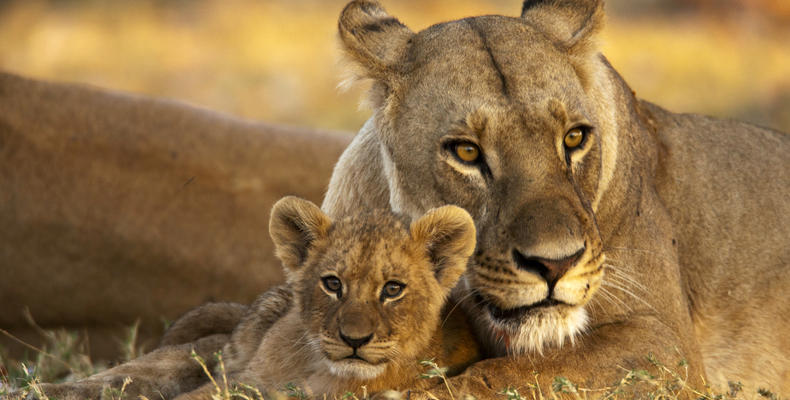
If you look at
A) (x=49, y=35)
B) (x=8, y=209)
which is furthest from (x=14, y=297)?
(x=49, y=35)

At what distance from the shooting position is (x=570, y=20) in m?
3.88

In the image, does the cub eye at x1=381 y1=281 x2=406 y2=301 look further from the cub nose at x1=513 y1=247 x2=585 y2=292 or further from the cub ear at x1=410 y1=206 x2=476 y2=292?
the cub nose at x1=513 y1=247 x2=585 y2=292

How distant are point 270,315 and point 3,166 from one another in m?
2.01

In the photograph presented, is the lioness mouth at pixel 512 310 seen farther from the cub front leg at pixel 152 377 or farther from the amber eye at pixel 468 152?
the cub front leg at pixel 152 377

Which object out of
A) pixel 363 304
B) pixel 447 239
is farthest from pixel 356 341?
pixel 447 239

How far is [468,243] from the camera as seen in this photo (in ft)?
10.3

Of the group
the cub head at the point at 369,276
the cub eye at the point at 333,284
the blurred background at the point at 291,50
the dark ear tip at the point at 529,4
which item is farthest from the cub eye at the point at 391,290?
the blurred background at the point at 291,50

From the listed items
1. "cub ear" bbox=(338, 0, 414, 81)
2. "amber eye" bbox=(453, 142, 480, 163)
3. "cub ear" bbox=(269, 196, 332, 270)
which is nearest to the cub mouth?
"amber eye" bbox=(453, 142, 480, 163)

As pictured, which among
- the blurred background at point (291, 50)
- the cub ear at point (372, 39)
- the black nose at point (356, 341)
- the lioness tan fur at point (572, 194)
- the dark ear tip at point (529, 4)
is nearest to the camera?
the black nose at point (356, 341)

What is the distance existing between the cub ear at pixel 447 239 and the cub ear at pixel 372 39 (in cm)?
64

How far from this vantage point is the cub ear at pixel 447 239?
3127mm

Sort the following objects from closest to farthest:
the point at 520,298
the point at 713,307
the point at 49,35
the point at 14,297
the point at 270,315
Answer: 1. the point at 520,298
2. the point at 270,315
3. the point at 713,307
4. the point at 14,297
5. the point at 49,35

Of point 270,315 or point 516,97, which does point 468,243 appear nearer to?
point 516,97

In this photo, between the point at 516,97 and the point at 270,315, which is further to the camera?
the point at 270,315
